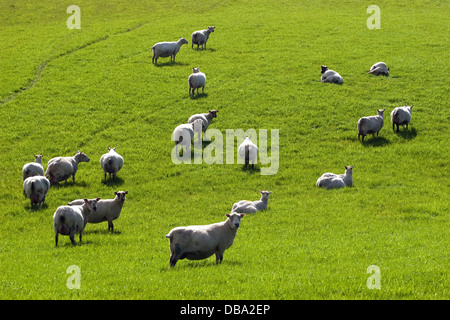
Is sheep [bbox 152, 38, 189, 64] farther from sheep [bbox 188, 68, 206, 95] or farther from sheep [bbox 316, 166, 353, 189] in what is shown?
sheep [bbox 316, 166, 353, 189]

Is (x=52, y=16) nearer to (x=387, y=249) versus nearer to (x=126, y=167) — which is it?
(x=126, y=167)

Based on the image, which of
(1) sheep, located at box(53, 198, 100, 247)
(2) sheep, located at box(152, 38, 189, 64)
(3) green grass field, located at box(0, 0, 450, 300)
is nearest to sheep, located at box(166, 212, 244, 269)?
(3) green grass field, located at box(0, 0, 450, 300)

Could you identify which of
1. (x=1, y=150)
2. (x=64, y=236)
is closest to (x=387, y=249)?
(x=64, y=236)

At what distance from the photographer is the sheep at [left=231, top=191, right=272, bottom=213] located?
21938 mm

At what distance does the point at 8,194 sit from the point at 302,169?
14.0m

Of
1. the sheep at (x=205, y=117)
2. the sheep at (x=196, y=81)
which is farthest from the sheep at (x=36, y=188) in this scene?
the sheep at (x=196, y=81)

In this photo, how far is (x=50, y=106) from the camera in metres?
37.0

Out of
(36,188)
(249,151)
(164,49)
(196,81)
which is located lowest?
(36,188)

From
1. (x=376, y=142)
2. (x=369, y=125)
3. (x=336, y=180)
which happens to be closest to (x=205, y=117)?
(x=369, y=125)

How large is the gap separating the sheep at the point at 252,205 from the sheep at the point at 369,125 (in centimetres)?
1017

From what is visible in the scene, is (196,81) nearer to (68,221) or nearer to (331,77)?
(331,77)

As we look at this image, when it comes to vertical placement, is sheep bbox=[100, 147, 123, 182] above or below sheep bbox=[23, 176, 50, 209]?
above

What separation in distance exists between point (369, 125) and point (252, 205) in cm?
1118

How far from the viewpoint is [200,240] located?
14391 mm
